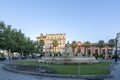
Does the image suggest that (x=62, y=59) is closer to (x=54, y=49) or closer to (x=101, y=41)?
(x=101, y=41)

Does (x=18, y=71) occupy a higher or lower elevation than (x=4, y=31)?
lower

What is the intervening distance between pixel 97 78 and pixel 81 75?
4.81 ft

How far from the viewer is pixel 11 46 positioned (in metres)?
58.9

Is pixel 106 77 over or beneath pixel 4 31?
beneath

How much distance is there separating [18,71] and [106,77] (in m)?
8.41

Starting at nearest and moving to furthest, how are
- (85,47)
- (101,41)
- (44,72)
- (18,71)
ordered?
1. (44,72)
2. (18,71)
3. (101,41)
4. (85,47)

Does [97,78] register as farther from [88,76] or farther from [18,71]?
[18,71]

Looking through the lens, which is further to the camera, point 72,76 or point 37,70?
point 37,70

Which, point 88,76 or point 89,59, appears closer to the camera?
point 88,76

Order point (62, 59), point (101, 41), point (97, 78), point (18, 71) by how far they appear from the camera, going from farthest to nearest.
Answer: point (101, 41), point (62, 59), point (18, 71), point (97, 78)

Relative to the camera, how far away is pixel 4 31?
5694 cm

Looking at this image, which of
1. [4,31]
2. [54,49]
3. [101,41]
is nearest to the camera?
[4,31]

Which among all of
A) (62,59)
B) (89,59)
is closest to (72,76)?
(62,59)

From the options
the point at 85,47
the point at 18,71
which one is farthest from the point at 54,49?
the point at 18,71
